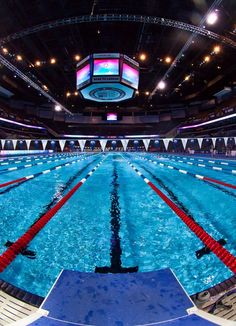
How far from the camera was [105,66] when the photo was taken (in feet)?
36.3

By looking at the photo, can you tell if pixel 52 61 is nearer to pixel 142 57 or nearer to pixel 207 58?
pixel 142 57

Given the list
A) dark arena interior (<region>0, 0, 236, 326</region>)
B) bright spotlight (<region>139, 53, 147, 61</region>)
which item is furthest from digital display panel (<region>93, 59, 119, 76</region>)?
bright spotlight (<region>139, 53, 147, 61</region>)

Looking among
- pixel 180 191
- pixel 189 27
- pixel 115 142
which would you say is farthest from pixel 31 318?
pixel 115 142

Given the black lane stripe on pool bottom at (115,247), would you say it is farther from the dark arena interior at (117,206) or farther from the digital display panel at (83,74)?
the digital display panel at (83,74)

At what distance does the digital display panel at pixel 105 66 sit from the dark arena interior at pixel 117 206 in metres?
0.11

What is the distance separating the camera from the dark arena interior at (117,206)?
4.01 feet

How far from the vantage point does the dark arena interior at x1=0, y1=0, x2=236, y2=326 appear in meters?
1.22

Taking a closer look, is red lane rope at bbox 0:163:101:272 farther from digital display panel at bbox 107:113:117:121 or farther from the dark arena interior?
digital display panel at bbox 107:113:117:121

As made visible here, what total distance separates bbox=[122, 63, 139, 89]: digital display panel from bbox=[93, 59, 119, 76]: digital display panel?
1.96 ft

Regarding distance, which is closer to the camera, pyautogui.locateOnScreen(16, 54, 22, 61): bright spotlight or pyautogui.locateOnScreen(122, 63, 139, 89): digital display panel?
pyautogui.locateOnScreen(122, 63, 139, 89): digital display panel

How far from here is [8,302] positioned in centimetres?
125

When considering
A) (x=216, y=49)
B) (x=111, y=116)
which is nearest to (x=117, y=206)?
(x=216, y=49)

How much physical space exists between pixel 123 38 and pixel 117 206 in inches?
→ 403

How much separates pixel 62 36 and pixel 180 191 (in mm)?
9944
